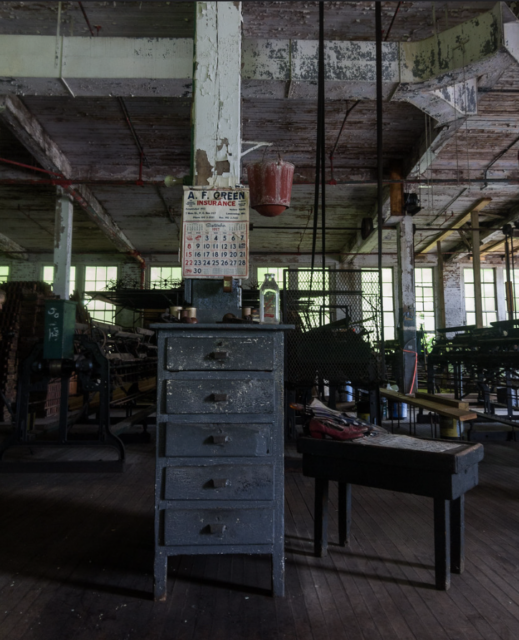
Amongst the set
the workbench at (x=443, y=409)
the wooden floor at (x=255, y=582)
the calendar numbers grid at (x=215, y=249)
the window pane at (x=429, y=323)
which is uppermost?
the window pane at (x=429, y=323)

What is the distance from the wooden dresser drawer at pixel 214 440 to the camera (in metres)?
2.04

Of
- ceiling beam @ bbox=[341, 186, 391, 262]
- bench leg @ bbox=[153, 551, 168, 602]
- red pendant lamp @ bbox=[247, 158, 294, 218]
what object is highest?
ceiling beam @ bbox=[341, 186, 391, 262]

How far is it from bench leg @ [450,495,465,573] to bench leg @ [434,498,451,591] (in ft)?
0.60

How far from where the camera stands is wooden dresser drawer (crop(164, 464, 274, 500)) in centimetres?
202

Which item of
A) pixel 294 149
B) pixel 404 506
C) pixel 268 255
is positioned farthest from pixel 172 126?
pixel 268 255

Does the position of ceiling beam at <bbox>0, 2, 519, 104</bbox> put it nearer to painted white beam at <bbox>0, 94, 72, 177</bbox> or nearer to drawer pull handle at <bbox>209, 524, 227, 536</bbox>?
painted white beam at <bbox>0, 94, 72, 177</bbox>

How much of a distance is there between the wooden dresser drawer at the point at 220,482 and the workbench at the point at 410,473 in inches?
14.7

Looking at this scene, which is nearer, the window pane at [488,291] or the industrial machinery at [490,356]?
the industrial machinery at [490,356]

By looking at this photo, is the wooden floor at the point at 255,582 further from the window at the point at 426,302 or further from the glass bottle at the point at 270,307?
the window at the point at 426,302

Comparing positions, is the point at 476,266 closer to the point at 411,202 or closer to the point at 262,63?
the point at 411,202

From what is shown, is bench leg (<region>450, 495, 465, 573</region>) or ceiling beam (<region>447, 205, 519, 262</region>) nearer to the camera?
bench leg (<region>450, 495, 465, 573</region>)

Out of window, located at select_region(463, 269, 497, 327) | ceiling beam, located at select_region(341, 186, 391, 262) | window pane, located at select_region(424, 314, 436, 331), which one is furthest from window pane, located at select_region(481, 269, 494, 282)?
ceiling beam, located at select_region(341, 186, 391, 262)

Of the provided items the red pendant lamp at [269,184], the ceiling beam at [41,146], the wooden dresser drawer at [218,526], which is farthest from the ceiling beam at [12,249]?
the wooden dresser drawer at [218,526]

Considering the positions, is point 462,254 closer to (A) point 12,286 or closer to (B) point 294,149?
(B) point 294,149
